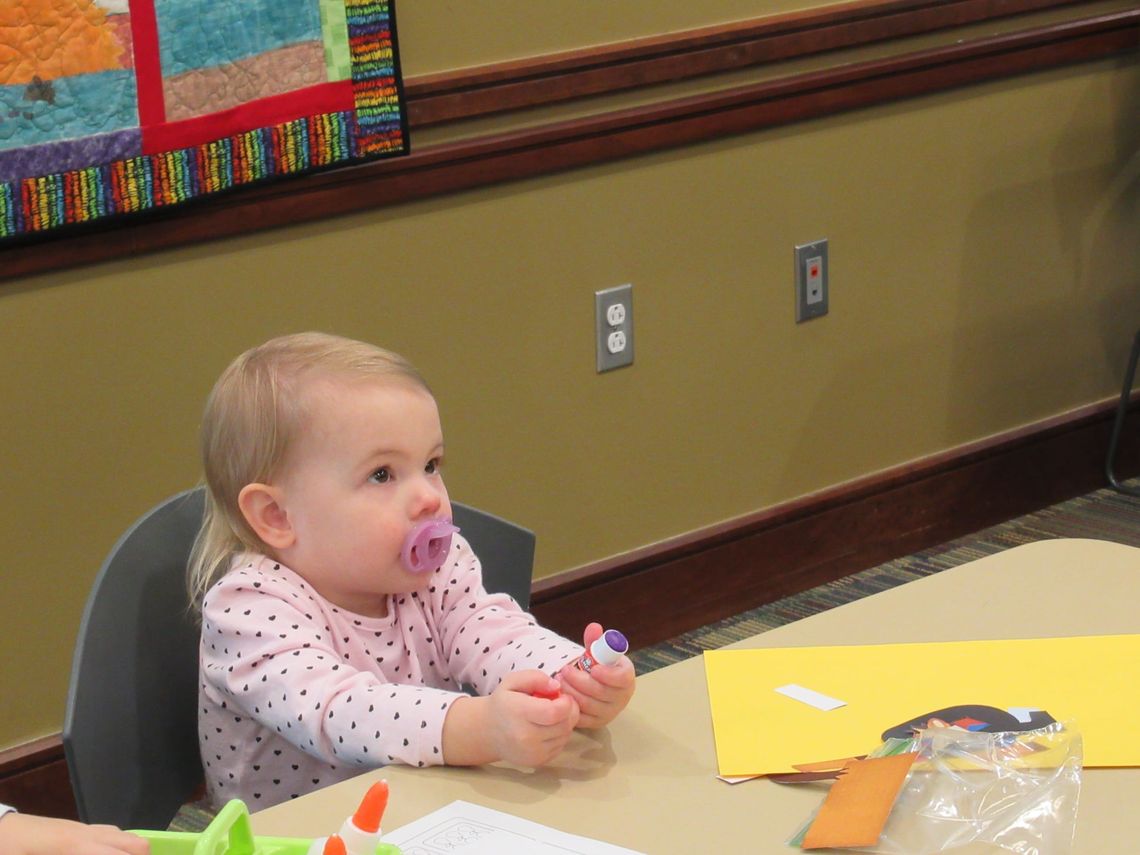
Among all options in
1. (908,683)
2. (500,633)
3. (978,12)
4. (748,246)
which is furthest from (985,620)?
(978,12)

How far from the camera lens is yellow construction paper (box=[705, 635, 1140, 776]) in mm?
1073

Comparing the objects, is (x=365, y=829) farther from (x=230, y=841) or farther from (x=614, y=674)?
(x=614, y=674)

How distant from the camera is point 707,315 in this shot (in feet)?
9.50

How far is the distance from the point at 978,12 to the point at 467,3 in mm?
1209

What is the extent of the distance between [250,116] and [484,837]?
150 centimetres

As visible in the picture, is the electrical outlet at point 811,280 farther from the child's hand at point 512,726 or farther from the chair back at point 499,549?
the child's hand at point 512,726

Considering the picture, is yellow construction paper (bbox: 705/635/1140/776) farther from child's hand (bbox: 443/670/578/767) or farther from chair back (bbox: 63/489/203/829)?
chair back (bbox: 63/489/203/829)

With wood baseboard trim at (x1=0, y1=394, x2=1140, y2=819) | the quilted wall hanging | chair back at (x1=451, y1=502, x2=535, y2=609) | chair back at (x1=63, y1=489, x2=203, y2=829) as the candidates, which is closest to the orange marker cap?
chair back at (x1=63, y1=489, x2=203, y2=829)

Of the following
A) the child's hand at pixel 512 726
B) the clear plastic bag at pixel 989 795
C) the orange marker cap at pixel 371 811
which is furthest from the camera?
the child's hand at pixel 512 726

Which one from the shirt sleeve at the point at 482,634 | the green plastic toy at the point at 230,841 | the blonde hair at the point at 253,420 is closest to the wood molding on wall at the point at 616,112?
the blonde hair at the point at 253,420

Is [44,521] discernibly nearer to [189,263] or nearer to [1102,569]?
[189,263]

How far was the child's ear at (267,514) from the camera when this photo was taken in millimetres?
1302

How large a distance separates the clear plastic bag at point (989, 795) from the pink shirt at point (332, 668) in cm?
33

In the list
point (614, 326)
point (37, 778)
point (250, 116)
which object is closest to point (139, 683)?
point (37, 778)
